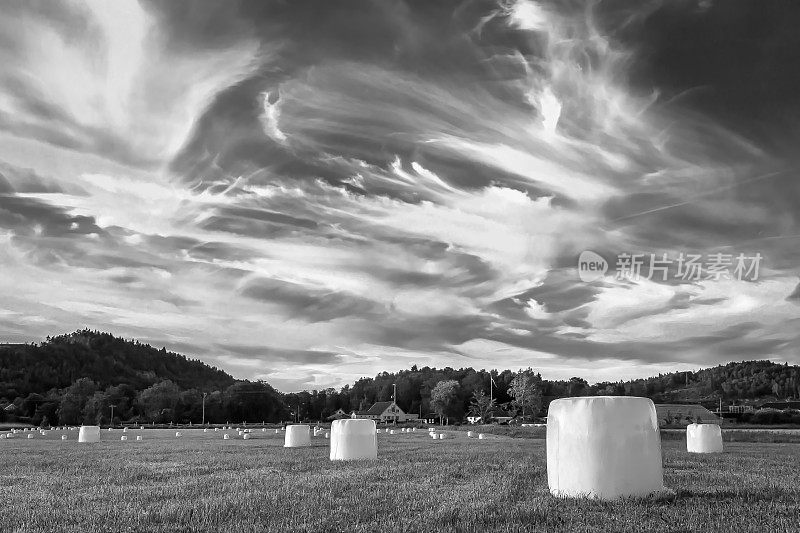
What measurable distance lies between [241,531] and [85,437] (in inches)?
1787

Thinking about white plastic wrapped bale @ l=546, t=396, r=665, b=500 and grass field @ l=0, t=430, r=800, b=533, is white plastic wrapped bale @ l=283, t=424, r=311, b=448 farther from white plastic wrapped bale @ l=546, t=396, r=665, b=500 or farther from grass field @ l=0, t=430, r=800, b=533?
white plastic wrapped bale @ l=546, t=396, r=665, b=500

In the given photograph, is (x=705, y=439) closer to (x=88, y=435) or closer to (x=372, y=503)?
(x=372, y=503)

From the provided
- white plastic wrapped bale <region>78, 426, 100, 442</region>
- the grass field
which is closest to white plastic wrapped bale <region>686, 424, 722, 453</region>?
the grass field

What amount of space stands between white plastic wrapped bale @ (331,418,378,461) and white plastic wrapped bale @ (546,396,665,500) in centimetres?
1084

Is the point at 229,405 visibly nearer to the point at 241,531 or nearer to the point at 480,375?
the point at 480,375

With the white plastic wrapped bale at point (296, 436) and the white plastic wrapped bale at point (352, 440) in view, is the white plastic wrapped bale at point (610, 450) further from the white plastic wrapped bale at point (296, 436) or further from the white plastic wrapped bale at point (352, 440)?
the white plastic wrapped bale at point (296, 436)

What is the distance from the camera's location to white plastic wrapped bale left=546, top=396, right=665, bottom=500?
38.8 ft

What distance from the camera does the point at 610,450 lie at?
39.0 ft

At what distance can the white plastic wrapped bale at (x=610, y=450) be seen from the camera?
465 inches

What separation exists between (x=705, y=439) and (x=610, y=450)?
67.2 feet

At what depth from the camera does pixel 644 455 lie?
12.0 metres

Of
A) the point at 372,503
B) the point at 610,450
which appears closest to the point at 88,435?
the point at 372,503

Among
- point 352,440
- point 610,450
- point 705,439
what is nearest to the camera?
point 610,450

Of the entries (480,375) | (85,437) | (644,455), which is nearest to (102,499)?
(644,455)
